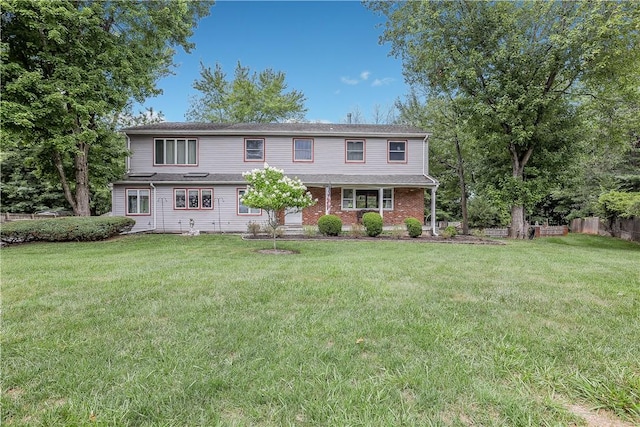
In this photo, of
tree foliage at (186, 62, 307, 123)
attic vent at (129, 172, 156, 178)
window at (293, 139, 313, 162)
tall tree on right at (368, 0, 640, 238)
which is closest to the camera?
tall tree on right at (368, 0, 640, 238)

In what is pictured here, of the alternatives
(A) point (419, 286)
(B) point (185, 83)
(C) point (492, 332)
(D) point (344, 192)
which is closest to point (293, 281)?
(A) point (419, 286)

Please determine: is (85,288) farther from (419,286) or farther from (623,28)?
(623,28)

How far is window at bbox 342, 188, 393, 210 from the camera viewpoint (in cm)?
1783

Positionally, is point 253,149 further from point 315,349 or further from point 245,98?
point 315,349

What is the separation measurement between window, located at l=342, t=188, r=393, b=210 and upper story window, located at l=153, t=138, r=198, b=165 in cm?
863

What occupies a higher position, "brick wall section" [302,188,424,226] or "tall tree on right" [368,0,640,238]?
"tall tree on right" [368,0,640,238]

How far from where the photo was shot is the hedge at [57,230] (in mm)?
11230

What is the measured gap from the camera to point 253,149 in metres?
17.8

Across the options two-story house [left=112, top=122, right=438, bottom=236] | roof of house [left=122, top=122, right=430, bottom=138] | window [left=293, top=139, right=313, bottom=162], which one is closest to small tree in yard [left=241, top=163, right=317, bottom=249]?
two-story house [left=112, top=122, right=438, bottom=236]

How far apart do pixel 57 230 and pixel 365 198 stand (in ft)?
45.4

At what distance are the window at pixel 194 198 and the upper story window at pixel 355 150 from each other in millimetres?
7835

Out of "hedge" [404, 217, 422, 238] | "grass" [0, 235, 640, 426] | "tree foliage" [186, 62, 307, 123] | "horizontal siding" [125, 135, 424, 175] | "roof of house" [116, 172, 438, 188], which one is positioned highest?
"tree foliage" [186, 62, 307, 123]

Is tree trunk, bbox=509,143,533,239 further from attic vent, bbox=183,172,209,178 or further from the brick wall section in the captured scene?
attic vent, bbox=183,172,209,178

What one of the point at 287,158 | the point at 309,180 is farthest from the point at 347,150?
the point at 287,158
